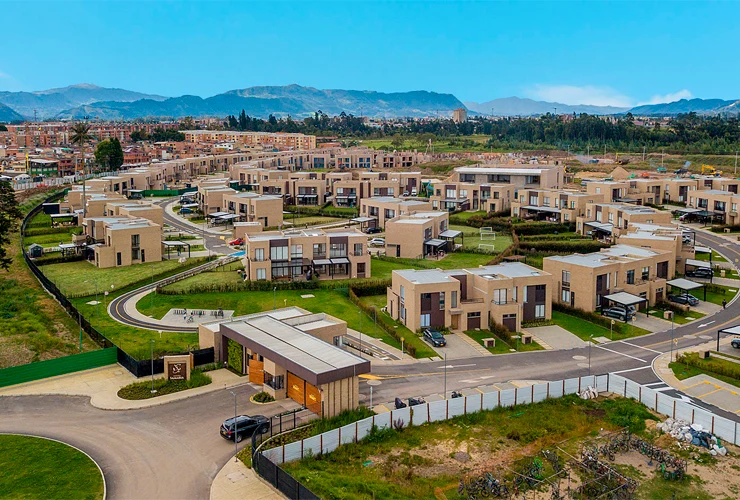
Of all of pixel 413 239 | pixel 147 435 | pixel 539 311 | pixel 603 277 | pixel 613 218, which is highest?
pixel 613 218

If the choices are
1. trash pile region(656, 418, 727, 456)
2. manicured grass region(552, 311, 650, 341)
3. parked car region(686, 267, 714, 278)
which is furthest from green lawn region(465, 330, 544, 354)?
parked car region(686, 267, 714, 278)

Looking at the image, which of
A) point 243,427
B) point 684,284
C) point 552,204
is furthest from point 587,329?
point 552,204

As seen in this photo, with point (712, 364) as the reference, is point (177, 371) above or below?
above

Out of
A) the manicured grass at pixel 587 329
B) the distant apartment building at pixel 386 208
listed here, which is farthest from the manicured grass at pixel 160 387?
the distant apartment building at pixel 386 208

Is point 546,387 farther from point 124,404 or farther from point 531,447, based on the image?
point 124,404

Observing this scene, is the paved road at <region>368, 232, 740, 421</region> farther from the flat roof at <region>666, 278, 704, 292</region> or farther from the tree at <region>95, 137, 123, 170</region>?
the tree at <region>95, 137, 123, 170</region>

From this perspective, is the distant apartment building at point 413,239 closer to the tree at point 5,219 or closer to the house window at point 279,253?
the house window at point 279,253

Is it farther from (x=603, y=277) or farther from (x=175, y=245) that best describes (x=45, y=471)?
(x=175, y=245)
